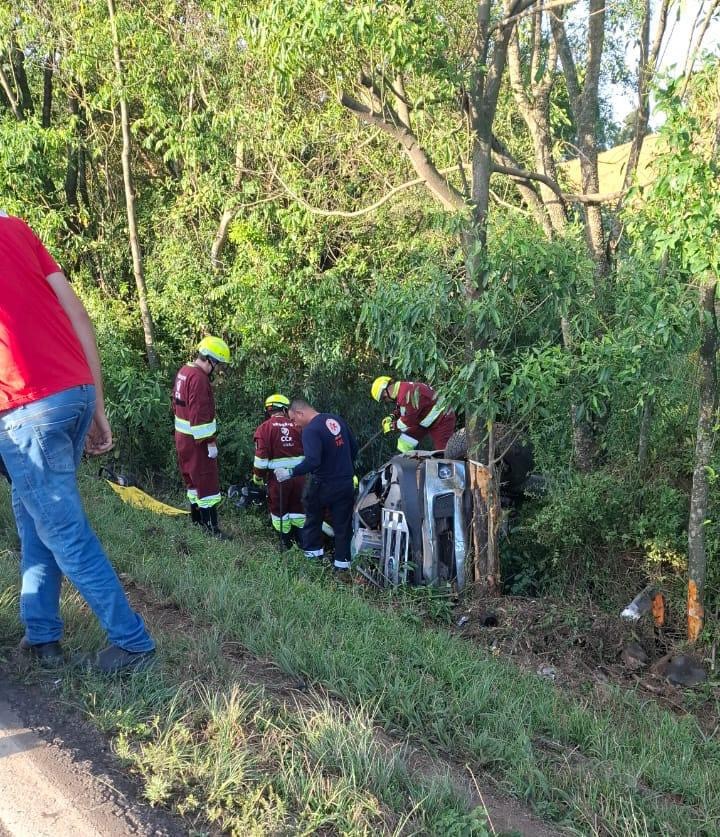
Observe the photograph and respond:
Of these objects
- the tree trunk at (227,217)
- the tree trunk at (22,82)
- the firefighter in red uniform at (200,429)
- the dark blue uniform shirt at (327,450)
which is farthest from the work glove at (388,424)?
the tree trunk at (22,82)

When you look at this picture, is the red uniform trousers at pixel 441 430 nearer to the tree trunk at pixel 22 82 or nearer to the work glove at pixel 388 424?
the work glove at pixel 388 424

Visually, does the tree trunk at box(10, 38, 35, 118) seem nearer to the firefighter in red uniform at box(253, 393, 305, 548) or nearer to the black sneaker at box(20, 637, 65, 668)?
the firefighter in red uniform at box(253, 393, 305, 548)

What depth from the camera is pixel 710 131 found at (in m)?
5.18

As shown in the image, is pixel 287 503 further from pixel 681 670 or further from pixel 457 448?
pixel 681 670

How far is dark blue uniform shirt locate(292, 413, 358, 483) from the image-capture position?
7699mm

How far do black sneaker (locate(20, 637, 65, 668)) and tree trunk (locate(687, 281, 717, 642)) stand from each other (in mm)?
4507

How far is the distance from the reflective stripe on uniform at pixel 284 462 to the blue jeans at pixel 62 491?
5.23 metres

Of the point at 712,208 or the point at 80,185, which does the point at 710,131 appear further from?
the point at 80,185

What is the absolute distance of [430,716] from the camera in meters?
3.64

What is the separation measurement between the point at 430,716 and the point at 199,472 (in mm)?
5267

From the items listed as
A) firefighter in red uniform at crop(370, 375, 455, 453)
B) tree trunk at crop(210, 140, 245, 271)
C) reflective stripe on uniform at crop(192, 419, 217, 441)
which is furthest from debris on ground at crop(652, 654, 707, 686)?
tree trunk at crop(210, 140, 245, 271)

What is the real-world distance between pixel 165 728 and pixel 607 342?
4.22 m

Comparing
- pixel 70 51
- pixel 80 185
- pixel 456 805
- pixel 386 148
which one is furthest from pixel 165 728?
pixel 80 185

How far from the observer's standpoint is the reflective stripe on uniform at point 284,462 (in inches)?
339
